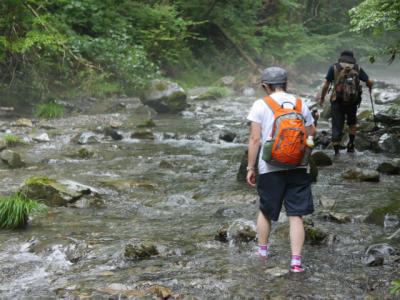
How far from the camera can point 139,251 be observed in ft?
16.9

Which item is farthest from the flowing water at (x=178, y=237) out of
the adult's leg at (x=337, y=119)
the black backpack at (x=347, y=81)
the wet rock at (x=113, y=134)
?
the wet rock at (x=113, y=134)

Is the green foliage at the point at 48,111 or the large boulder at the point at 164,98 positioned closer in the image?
the green foliage at the point at 48,111

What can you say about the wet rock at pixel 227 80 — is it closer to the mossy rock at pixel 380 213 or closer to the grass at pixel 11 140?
the grass at pixel 11 140

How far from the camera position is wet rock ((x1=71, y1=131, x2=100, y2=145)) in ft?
40.3

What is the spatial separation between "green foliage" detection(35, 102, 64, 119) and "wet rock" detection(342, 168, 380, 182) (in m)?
9.66

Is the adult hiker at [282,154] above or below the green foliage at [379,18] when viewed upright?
below

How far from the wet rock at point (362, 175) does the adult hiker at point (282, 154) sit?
3911 mm

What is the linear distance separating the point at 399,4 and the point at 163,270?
183 inches

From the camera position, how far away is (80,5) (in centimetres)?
1872

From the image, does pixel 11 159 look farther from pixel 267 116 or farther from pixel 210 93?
pixel 210 93

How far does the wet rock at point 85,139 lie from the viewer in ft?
40.3

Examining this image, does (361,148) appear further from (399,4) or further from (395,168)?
(399,4)

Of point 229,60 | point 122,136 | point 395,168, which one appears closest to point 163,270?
point 395,168

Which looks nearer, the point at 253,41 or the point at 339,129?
the point at 339,129
